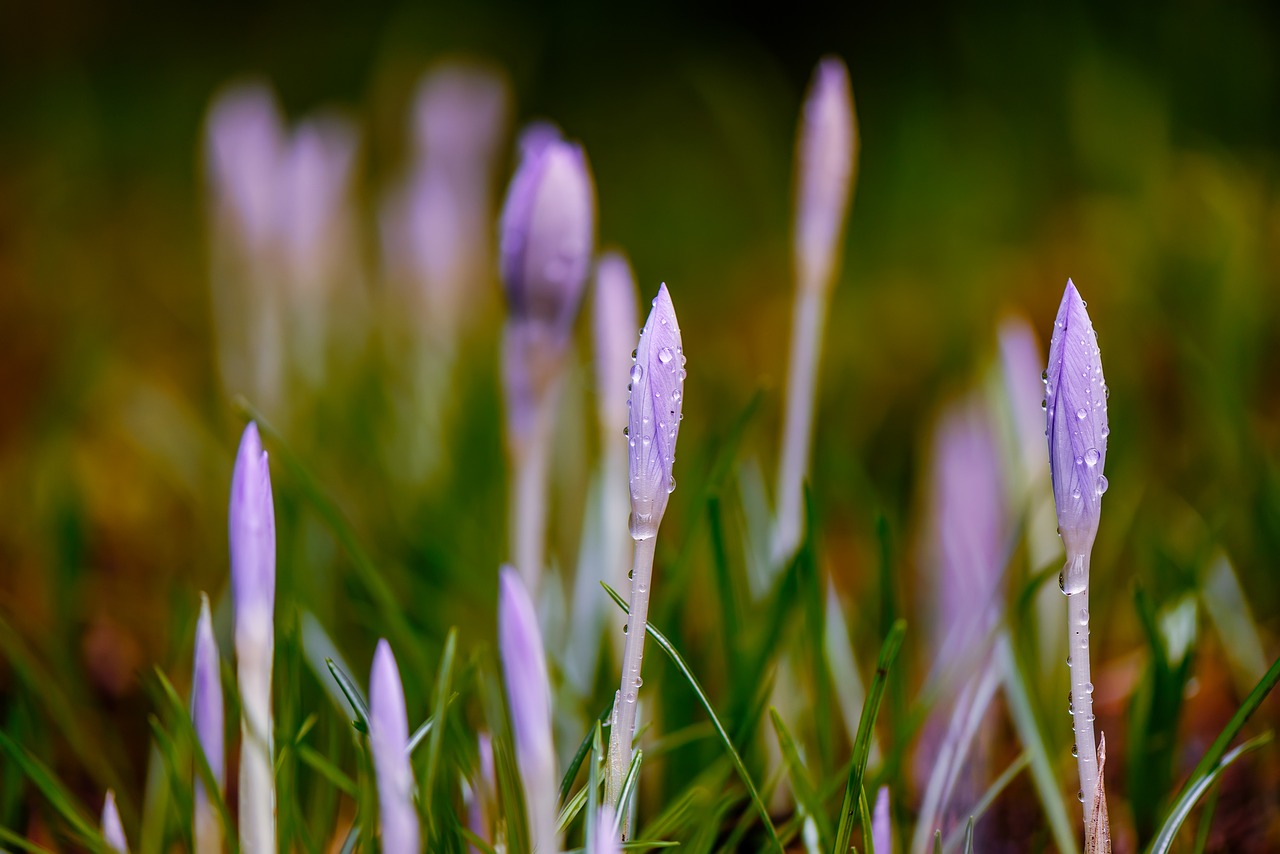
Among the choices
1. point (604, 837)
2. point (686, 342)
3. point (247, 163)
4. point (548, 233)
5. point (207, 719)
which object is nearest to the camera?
point (604, 837)

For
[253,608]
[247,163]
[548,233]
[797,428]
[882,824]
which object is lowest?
[882,824]

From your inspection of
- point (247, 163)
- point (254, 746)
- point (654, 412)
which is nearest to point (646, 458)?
point (654, 412)

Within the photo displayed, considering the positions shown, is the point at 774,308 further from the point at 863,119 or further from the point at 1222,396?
the point at 863,119

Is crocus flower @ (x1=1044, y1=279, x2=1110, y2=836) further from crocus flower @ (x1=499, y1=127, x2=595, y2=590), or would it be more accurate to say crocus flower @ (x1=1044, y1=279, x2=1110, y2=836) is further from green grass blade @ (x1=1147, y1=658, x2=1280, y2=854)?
crocus flower @ (x1=499, y1=127, x2=595, y2=590)

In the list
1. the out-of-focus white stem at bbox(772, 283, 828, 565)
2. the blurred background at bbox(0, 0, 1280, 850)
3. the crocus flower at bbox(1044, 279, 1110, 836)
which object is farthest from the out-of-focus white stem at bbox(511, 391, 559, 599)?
the crocus flower at bbox(1044, 279, 1110, 836)

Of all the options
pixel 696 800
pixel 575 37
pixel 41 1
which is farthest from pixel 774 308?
pixel 41 1

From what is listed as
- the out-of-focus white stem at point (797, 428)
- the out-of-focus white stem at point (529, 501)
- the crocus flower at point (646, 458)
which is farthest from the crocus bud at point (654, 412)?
the out-of-focus white stem at point (797, 428)

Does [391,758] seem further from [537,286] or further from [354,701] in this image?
[537,286]
